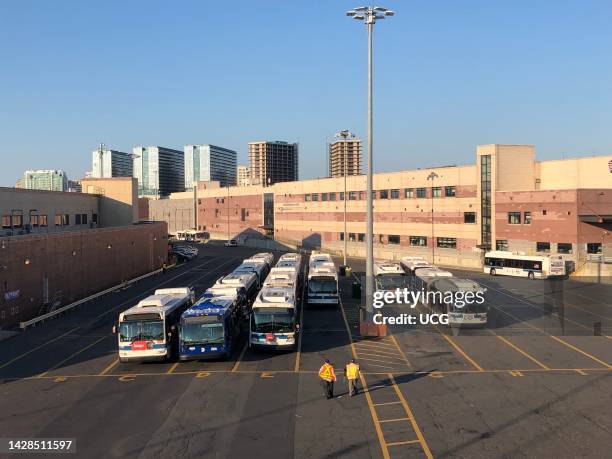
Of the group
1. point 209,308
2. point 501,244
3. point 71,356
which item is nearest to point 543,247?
point 501,244

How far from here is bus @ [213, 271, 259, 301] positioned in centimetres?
3284

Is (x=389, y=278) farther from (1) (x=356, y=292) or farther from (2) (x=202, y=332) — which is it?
(2) (x=202, y=332)

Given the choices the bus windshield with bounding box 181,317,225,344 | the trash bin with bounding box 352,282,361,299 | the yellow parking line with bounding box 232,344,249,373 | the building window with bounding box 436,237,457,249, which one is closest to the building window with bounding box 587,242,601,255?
the building window with bounding box 436,237,457,249

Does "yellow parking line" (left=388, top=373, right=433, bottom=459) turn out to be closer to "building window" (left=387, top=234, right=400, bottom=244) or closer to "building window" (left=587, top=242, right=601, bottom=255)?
"building window" (left=587, top=242, right=601, bottom=255)

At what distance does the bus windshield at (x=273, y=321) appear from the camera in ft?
79.7

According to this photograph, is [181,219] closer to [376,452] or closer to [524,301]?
[524,301]

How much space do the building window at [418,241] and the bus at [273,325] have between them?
51.6 meters

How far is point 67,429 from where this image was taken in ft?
51.3

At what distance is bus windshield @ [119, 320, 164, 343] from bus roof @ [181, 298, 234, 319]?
1185 millimetres

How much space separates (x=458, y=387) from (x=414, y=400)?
2397 millimetres

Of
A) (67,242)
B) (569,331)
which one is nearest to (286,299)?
(569,331)

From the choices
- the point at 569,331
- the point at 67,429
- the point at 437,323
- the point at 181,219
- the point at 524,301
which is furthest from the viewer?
the point at 181,219

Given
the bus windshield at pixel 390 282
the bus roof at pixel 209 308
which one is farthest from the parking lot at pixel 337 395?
the bus windshield at pixel 390 282

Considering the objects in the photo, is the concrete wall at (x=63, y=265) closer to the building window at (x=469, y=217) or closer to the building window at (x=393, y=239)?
the building window at (x=393, y=239)
